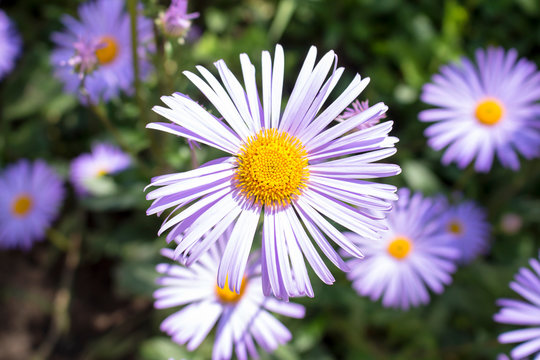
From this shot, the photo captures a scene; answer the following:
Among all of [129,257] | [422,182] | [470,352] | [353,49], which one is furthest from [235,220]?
[353,49]

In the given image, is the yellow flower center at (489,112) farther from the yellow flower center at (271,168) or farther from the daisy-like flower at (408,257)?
the yellow flower center at (271,168)

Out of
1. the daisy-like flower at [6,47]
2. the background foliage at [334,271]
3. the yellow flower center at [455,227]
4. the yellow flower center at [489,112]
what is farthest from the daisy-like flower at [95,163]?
the yellow flower center at [489,112]

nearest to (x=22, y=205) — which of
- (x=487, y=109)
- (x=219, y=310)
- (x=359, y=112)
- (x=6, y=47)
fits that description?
(x=6, y=47)

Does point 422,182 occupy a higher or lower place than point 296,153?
higher

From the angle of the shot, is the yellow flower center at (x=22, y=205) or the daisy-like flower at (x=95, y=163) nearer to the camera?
the daisy-like flower at (x=95, y=163)

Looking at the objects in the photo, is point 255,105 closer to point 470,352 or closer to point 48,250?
point 470,352

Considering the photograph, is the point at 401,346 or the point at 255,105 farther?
the point at 401,346

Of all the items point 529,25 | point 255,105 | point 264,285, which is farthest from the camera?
point 529,25

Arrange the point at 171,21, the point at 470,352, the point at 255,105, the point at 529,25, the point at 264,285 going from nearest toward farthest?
the point at 264,285 < the point at 255,105 < the point at 171,21 < the point at 470,352 < the point at 529,25
